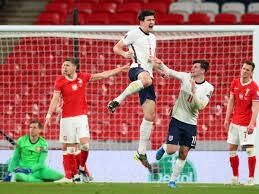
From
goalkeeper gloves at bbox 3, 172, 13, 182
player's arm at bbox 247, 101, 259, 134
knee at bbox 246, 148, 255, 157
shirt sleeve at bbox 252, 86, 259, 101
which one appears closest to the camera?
player's arm at bbox 247, 101, 259, 134

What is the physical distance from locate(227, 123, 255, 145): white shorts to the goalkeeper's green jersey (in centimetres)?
294

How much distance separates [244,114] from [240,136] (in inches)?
13.0

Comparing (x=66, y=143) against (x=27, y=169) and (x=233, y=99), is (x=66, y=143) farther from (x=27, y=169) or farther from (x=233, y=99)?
(x=233, y=99)

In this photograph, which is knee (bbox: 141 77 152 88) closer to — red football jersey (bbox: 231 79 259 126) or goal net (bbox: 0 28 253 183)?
red football jersey (bbox: 231 79 259 126)

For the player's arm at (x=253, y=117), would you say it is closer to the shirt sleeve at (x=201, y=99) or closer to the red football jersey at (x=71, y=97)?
the shirt sleeve at (x=201, y=99)

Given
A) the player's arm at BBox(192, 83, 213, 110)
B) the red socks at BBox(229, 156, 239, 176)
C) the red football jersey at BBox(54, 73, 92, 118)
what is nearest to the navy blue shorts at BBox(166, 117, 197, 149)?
the player's arm at BBox(192, 83, 213, 110)

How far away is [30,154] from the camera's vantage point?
1236 centimetres

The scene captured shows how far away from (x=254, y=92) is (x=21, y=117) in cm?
472

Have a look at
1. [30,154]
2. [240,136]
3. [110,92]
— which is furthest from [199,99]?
[110,92]

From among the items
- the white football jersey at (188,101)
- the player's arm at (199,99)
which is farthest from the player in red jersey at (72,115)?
the player's arm at (199,99)

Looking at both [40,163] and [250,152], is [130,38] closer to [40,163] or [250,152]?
[250,152]

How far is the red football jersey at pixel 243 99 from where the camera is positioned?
11414 millimetres

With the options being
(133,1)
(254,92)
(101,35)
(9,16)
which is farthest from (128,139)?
(9,16)

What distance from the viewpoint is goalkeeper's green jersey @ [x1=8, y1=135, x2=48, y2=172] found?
1231cm
